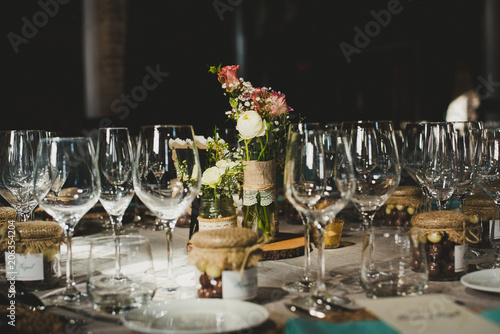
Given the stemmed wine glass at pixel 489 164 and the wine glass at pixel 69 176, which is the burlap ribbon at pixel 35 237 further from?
the stemmed wine glass at pixel 489 164

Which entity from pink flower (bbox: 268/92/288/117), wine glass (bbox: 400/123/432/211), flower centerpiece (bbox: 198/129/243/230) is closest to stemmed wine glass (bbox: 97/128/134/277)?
flower centerpiece (bbox: 198/129/243/230)

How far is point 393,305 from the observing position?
78 cm

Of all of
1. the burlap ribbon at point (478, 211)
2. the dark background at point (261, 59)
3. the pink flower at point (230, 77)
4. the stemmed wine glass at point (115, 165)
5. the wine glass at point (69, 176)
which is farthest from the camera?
the dark background at point (261, 59)

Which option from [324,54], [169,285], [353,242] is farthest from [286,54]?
[169,285]

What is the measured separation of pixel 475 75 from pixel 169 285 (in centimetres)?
558

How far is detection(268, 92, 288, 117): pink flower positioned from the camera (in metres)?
1.51

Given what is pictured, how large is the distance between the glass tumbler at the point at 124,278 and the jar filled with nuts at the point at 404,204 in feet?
3.47

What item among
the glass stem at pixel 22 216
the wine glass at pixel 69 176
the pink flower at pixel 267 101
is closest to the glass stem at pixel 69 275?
the wine glass at pixel 69 176

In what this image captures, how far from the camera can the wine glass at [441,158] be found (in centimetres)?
128

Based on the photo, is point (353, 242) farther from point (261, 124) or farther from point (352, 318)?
point (352, 318)

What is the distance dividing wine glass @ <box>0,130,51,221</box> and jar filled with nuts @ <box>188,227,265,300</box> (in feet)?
1.97

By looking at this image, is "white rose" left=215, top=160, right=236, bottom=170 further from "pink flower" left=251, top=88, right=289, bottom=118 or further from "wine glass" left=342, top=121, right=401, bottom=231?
"wine glass" left=342, top=121, right=401, bottom=231

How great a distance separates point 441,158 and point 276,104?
480mm

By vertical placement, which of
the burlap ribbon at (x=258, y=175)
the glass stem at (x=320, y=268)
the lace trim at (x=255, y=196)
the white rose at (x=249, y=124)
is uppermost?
the white rose at (x=249, y=124)
